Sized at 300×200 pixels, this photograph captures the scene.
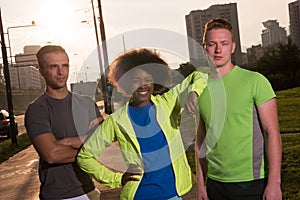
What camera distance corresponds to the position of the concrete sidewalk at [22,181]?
349 inches

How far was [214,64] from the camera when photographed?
360 cm

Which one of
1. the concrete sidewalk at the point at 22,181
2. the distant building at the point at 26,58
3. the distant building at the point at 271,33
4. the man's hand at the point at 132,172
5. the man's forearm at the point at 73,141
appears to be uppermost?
the distant building at the point at 271,33

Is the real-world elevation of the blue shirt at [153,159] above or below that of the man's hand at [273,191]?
above

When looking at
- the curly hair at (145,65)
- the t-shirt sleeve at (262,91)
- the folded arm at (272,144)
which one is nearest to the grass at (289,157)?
the folded arm at (272,144)

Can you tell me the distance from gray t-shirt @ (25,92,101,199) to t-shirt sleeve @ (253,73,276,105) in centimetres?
105

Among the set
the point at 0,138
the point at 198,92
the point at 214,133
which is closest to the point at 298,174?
the point at 214,133

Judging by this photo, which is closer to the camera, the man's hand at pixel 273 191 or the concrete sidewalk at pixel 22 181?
the man's hand at pixel 273 191

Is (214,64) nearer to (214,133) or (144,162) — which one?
(214,133)

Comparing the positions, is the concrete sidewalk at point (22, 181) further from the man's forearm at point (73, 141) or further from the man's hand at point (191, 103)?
the man's hand at point (191, 103)

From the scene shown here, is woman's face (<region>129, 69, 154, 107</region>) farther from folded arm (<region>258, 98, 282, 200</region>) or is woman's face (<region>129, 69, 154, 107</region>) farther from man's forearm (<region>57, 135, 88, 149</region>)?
folded arm (<region>258, 98, 282, 200</region>)

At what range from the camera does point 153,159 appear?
3.02 m

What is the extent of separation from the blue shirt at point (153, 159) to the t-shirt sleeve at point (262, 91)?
757 mm

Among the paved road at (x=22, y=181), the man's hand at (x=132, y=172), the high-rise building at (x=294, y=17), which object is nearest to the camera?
the man's hand at (x=132, y=172)

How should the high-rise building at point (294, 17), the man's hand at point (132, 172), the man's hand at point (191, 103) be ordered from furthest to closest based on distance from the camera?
the high-rise building at point (294, 17)
the man's hand at point (191, 103)
the man's hand at point (132, 172)
